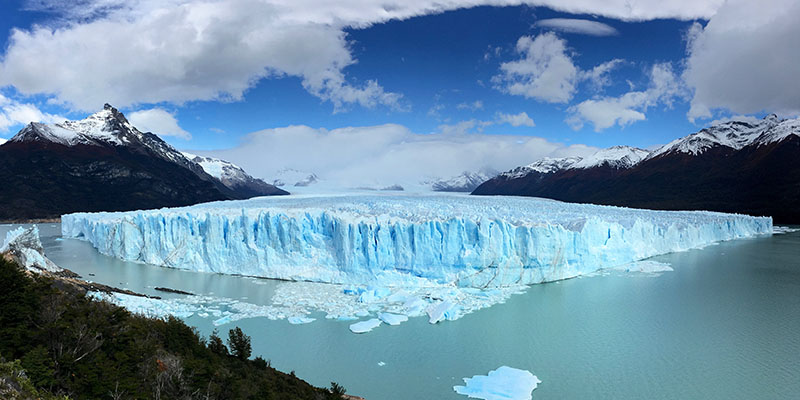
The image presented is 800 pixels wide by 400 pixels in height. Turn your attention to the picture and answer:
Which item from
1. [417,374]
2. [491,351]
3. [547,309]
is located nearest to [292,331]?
[417,374]

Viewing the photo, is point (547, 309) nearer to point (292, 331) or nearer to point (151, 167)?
point (292, 331)

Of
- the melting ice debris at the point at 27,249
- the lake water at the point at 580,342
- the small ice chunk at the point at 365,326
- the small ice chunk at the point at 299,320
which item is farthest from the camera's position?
the melting ice debris at the point at 27,249

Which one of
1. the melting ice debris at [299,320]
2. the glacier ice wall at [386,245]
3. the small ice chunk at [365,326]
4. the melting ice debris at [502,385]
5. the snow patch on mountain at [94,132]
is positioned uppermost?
the snow patch on mountain at [94,132]

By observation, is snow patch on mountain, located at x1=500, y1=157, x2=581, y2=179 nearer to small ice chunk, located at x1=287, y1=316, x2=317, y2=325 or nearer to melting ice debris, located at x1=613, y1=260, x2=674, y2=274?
melting ice debris, located at x1=613, y1=260, x2=674, y2=274

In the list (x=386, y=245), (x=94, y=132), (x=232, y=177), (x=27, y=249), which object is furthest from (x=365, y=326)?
(x=232, y=177)

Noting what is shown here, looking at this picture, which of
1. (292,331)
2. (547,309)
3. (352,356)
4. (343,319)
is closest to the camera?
(352,356)

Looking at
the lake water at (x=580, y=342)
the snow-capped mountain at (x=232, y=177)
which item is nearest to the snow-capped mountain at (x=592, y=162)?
the snow-capped mountain at (x=232, y=177)

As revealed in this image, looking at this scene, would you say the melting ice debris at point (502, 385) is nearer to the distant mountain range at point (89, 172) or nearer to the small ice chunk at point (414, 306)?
the small ice chunk at point (414, 306)

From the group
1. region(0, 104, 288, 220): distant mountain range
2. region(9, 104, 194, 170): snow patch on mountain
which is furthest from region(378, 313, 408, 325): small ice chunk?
region(9, 104, 194, 170): snow patch on mountain
